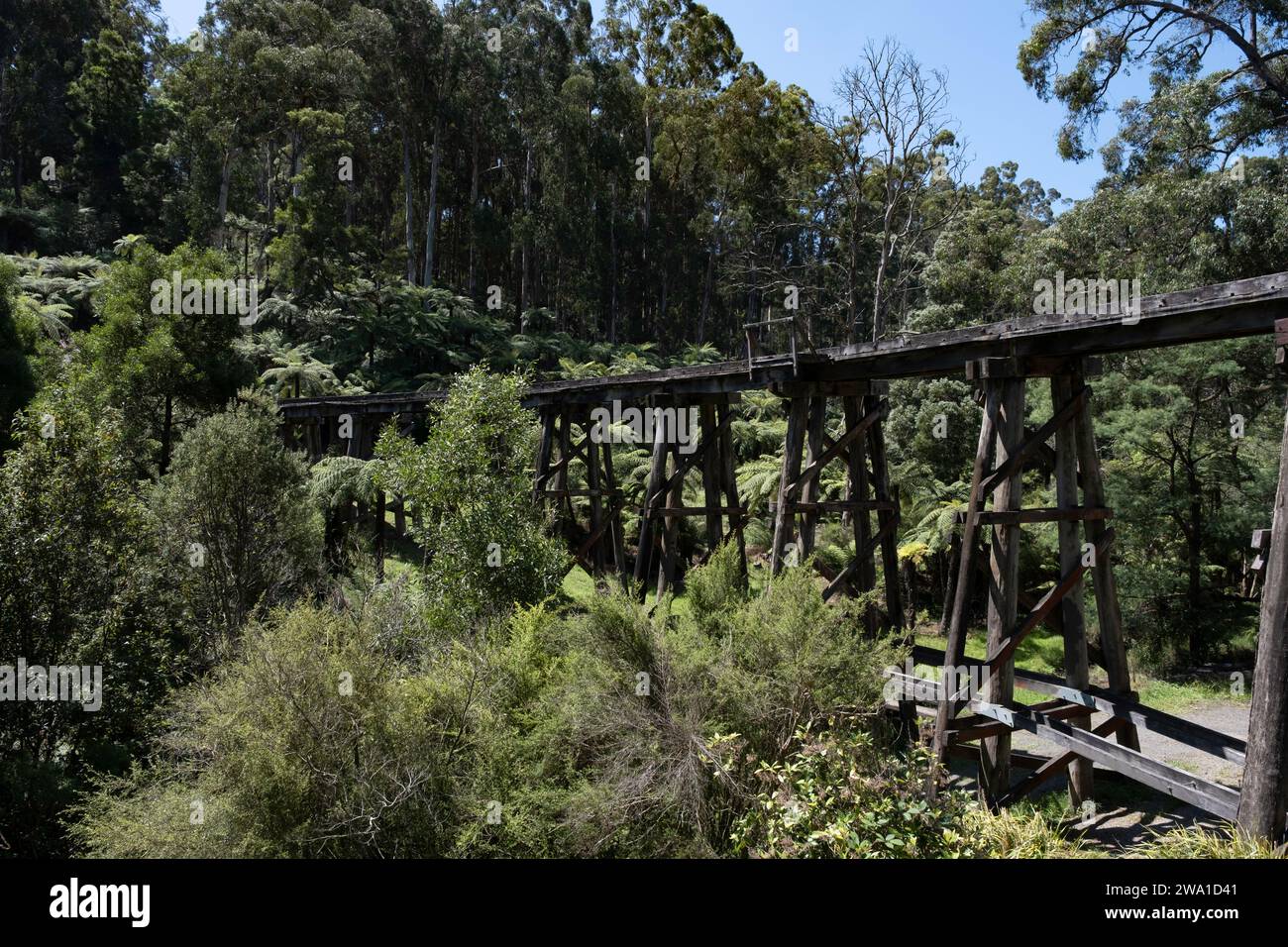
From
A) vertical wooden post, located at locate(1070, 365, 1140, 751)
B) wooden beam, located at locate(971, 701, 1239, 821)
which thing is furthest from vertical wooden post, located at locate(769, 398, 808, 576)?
vertical wooden post, located at locate(1070, 365, 1140, 751)

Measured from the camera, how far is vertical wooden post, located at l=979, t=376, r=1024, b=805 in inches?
275

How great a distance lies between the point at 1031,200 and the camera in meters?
47.0

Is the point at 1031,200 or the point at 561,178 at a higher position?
the point at 1031,200

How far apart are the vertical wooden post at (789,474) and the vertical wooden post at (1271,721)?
4.45m

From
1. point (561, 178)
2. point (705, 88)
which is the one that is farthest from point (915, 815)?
point (705, 88)

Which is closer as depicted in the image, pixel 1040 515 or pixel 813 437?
pixel 1040 515

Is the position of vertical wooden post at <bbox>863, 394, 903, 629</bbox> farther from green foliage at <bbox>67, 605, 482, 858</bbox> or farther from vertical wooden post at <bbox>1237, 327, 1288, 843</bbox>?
green foliage at <bbox>67, 605, 482, 858</bbox>

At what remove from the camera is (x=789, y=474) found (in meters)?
9.26

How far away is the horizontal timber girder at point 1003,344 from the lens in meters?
5.46

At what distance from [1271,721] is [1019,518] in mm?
2337

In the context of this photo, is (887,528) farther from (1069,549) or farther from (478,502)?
(478,502)

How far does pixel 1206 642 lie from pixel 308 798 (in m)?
14.5

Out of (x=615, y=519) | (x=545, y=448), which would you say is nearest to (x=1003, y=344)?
(x=615, y=519)
